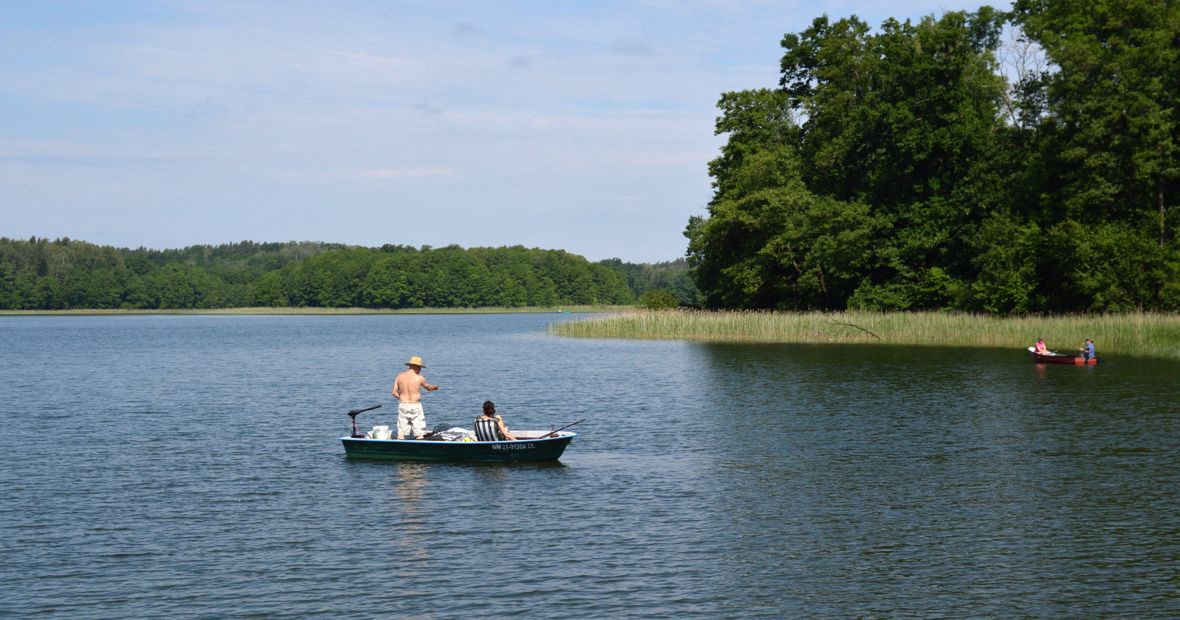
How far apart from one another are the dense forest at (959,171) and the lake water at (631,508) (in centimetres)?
2606

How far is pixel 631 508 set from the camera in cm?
2014

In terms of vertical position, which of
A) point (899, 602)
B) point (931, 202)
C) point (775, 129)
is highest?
point (775, 129)

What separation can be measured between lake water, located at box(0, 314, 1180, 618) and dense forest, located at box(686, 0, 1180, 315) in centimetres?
2606

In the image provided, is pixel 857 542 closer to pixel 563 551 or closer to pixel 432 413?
pixel 563 551

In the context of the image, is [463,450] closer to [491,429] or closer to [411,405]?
[491,429]

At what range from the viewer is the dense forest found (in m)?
63.4

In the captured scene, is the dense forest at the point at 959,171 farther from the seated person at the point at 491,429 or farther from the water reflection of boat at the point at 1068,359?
the seated person at the point at 491,429

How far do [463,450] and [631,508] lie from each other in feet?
19.6

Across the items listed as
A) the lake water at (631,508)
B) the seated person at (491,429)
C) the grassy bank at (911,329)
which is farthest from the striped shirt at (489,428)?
the grassy bank at (911,329)

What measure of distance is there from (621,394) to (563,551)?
79.3 ft

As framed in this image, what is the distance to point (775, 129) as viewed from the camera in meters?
93.7

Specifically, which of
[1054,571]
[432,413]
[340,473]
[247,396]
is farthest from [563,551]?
[247,396]

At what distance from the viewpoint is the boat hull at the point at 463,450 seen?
969 inches

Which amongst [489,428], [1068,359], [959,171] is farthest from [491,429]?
[959,171]
